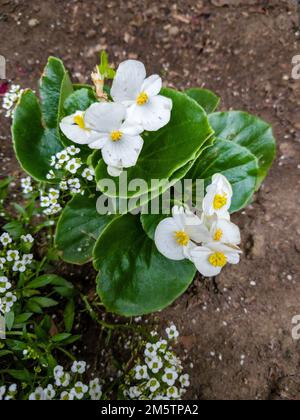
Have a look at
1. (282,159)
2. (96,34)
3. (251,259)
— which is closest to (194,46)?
Result: (96,34)

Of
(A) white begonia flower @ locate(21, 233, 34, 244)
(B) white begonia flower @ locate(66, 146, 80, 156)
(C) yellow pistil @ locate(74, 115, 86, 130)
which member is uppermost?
(C) yellow pistil @ locate(74, 115, 86, 130)

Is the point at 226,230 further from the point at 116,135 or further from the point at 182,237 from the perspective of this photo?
the point at 116,135

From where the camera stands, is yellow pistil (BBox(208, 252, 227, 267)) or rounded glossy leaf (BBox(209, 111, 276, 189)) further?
rounded glossy leaf (BBox(209, 111, 276, 189))

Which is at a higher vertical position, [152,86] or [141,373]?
[152,86]

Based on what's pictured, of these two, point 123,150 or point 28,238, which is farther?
point 28,238

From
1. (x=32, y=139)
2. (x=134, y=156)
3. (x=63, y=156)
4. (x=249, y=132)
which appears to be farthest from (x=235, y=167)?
(x=32, y=139)

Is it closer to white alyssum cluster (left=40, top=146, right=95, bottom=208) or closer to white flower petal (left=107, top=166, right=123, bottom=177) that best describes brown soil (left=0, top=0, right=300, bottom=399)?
white alyssum cluster (left=40, top=146, right=95, bottom=208)

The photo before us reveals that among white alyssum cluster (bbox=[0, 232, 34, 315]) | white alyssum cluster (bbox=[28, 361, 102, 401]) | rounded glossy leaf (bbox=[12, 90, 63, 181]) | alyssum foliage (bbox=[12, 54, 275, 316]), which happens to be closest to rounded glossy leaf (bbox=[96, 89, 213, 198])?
alyssum foliage (bbox=[12, 54, 275, 316])
